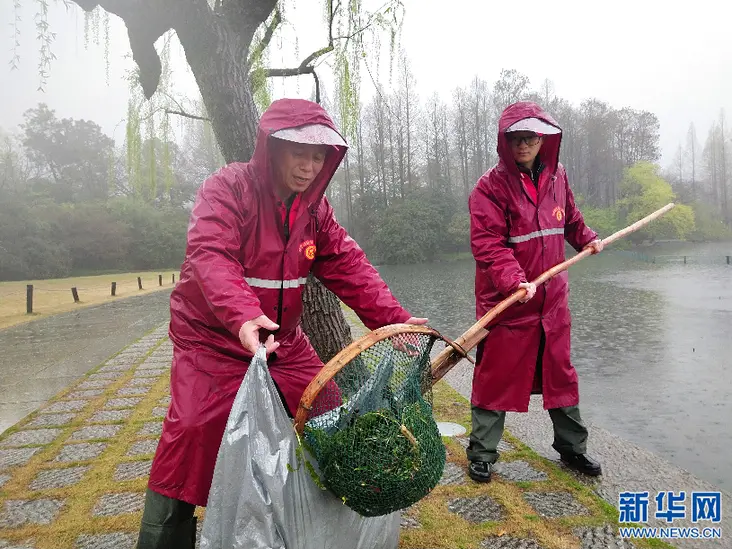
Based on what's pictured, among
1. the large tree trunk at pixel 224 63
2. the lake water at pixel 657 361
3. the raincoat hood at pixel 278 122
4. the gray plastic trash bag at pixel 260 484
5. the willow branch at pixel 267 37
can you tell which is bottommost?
the lake water at pixel 657 361

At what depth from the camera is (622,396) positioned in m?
5.01

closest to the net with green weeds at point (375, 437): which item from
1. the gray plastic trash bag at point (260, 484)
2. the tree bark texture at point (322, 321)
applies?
the gray plastic trash bag at point (260, 484)

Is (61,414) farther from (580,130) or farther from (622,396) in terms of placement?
(580,130)

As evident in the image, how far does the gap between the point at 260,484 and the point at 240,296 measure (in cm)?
59

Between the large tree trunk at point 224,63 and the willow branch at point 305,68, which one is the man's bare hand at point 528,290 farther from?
the willow branch at point 305,68

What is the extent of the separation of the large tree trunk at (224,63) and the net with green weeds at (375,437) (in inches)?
85.2

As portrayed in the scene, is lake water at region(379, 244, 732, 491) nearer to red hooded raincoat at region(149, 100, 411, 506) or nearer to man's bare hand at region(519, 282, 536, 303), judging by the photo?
man's bare hand at region(519, 282, 536, 303)

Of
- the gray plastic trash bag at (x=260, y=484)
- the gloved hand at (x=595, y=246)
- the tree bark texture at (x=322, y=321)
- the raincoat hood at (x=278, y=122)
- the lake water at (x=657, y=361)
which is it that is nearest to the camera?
the gray plastic trash bag at (x=260, y=484)

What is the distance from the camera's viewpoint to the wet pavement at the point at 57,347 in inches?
220

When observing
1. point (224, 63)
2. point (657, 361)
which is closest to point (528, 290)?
point (224, 63)

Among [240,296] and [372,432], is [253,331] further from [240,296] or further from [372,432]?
[372,432]

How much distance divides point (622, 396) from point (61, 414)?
5101 mm

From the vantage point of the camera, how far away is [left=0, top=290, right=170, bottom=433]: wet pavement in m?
5.59

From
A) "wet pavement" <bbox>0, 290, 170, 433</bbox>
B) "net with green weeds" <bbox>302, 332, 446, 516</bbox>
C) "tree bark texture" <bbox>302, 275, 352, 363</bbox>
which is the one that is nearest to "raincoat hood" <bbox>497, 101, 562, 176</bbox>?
"net with green weeds" <bbox>302, 332, 446, 516</bbox>
